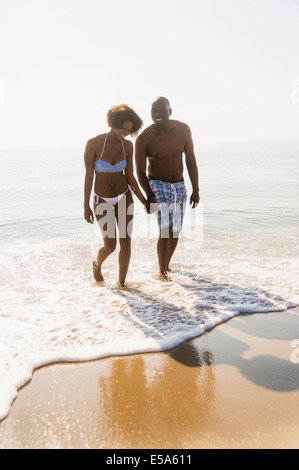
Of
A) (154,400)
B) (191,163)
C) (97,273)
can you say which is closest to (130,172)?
(191,163)

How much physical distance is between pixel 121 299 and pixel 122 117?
1.86 m

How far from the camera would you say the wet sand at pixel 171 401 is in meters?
2.14

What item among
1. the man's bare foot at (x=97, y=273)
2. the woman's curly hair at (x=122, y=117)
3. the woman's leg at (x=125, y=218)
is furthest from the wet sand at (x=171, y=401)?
the woman's curly hair at (x=122, y=117)

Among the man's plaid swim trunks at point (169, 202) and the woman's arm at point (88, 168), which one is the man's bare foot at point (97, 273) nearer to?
the woman's arm at point (88, 168)

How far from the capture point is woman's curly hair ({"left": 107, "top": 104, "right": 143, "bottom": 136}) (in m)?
3.95

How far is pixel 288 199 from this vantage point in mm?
11523

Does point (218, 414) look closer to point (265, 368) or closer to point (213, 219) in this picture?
point (265, 368)

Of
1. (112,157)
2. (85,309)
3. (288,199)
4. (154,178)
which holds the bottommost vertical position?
(288,199)

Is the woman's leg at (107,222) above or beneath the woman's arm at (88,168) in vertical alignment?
beneath

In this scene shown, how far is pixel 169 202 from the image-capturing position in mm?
4707

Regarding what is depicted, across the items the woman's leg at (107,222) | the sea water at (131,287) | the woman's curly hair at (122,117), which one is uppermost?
the woman's curly hair at (122,117)

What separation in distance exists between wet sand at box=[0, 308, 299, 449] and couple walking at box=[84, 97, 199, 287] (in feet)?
5.60
